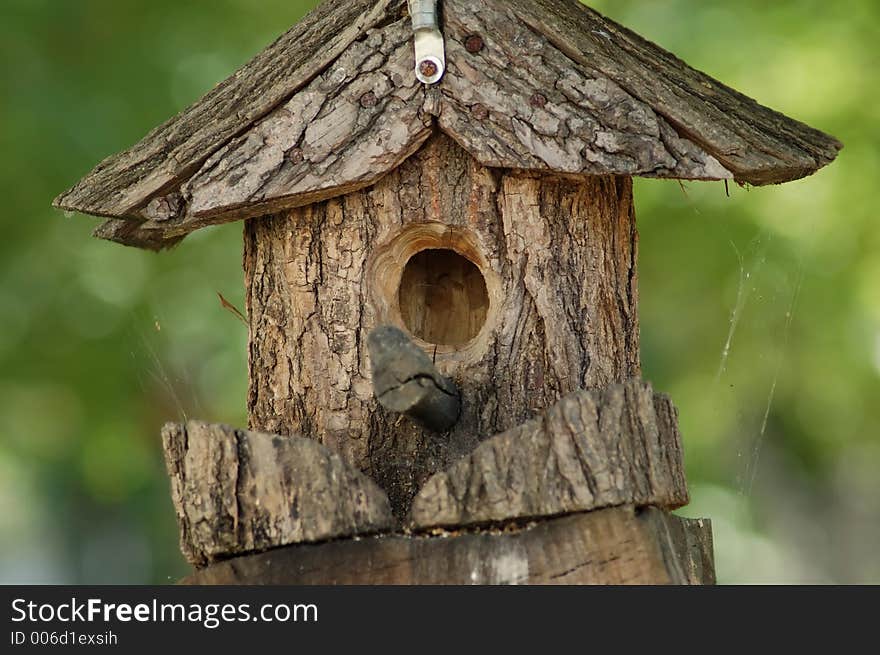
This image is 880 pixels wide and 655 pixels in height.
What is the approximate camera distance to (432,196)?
3.46 metres

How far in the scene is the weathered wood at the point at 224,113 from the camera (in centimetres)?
345

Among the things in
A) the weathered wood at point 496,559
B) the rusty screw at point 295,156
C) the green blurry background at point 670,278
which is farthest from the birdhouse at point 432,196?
the green blurry background at point 670,278

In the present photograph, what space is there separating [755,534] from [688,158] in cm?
529

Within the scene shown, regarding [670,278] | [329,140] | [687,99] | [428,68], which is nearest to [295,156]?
[329,140]

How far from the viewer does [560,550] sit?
113 inches

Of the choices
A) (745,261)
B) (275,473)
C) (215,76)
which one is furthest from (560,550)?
(215,76)

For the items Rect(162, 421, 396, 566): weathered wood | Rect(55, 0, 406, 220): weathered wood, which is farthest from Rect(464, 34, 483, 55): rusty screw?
Rect(162, 421, 396, 566): weathered wood

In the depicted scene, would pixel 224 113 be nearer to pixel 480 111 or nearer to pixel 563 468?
pixel 480 111

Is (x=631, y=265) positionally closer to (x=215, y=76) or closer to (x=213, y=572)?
(x=213, y=572)

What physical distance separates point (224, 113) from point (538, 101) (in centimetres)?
86

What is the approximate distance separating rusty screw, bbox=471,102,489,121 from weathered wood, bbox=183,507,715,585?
1.06m

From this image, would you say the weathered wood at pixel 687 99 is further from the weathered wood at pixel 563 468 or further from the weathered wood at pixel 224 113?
the weathered wood at pixel 563 468
